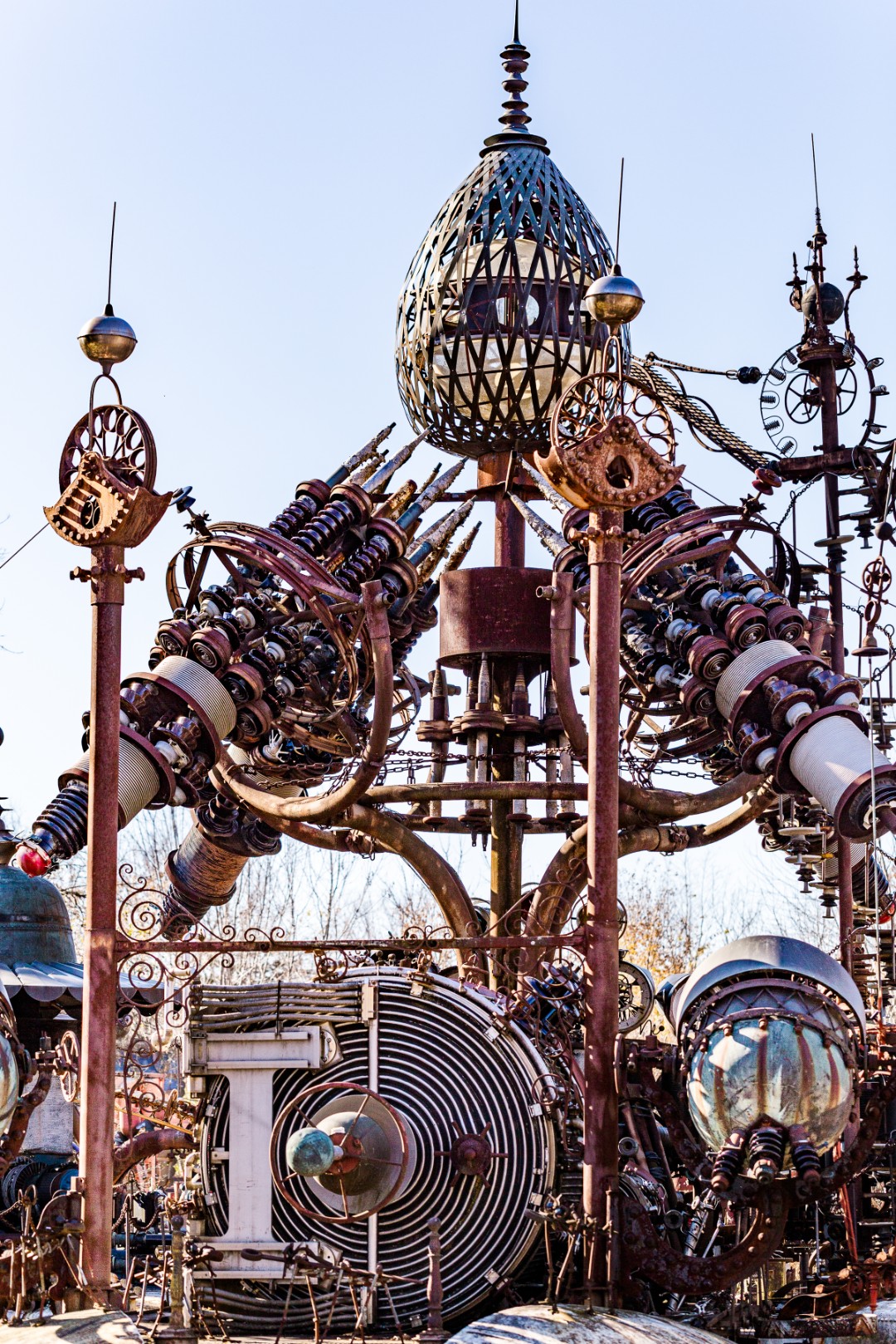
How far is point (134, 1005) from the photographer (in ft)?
61.1

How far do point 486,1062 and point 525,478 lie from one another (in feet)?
34.1

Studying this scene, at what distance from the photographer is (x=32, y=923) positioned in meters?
29.8

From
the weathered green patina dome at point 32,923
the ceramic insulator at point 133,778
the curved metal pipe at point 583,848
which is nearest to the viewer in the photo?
the ceramic insulator at point 133,778

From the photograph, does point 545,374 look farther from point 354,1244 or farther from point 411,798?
point 354,1244

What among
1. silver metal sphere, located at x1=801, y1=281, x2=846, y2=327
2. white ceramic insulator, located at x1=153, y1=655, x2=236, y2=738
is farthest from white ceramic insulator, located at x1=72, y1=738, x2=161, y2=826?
silver metal sphere, located at x1=801, y1=281, x2=846, y2=327

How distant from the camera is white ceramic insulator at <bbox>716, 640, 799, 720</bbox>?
23500 mm

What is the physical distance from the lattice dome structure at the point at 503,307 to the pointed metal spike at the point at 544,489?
0.23 m

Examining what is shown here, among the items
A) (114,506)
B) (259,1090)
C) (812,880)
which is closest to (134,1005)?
(259,1090)

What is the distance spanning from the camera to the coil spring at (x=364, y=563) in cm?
2642

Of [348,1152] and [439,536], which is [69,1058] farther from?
[439,536]

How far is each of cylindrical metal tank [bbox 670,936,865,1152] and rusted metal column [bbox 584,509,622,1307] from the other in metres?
0.76

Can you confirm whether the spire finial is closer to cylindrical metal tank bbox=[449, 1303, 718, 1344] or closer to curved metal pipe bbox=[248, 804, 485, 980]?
curved metal pipe bbox=[248, 804, 485, 980]

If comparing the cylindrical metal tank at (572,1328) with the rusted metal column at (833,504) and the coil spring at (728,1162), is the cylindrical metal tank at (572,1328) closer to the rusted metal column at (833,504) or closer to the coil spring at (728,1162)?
the coil spring at (728,1162)

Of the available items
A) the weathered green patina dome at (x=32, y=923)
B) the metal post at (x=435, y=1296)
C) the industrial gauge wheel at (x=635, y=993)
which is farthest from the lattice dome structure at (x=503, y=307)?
the metal post at (x=435, y=1296)
